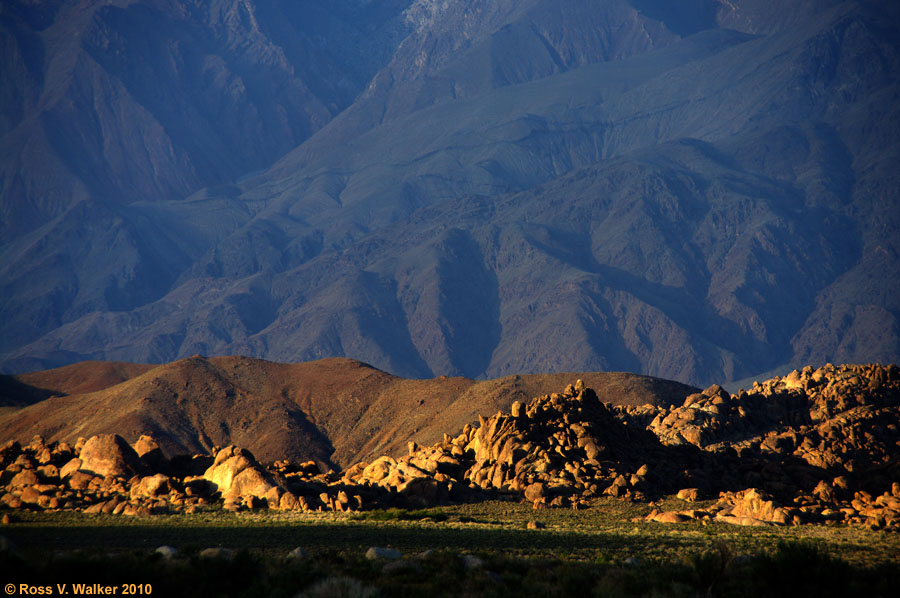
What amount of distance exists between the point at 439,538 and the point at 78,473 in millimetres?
24655

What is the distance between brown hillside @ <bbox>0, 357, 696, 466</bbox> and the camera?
3625 inches

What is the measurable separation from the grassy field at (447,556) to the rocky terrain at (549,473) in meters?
3.22

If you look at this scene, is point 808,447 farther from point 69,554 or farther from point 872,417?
point 69,554

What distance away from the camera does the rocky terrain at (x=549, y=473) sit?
45.8 meters

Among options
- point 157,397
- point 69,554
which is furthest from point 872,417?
point 157,397

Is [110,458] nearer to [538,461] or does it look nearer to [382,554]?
[538,461]

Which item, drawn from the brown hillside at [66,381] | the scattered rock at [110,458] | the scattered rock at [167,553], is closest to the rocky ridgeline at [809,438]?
the scattered rock at [167,553]

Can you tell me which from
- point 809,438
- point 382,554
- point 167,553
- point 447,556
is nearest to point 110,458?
point 167,553

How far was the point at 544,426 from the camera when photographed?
186 ft

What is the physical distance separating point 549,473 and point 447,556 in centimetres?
2314

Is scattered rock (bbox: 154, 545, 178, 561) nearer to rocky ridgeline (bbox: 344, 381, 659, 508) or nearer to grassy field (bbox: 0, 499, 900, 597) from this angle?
grassy field (bbox: 0, 499, 900, 597)

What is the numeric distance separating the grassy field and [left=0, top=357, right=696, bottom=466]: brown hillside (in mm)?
44922

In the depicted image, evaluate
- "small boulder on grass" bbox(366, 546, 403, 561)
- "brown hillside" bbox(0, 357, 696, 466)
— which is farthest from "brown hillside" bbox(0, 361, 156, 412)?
"small boulder on grass" bbox(366, 546, 403, 561)

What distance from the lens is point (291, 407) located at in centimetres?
10238
